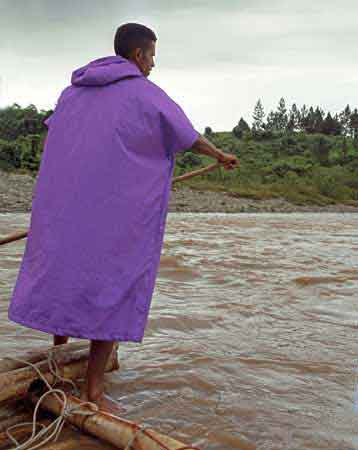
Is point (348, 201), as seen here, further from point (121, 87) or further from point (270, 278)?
point (121, 87)

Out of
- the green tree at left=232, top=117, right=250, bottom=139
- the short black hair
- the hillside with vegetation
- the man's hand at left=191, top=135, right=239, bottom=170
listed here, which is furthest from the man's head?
the green tree at left=232, top=117, right=250, bottom=139

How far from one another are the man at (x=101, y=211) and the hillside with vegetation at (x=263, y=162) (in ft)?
56.3

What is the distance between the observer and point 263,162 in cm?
4066

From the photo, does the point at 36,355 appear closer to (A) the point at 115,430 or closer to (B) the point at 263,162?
(A) the point at 115,430

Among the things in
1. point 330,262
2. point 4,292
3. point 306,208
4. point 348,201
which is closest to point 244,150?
point 348,201

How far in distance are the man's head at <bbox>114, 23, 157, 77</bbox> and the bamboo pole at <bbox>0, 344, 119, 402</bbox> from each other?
1330 mm

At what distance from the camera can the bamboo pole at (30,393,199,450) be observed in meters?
1.84

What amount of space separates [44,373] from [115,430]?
1.80 feet

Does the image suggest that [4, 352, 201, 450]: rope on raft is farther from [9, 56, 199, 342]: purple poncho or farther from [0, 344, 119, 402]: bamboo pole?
[9, 56, 199, 342]: purple poncho

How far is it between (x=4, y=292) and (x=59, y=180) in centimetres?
282

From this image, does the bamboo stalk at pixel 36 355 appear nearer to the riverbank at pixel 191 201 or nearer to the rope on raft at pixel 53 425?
the rope on raft at pixel 53 425

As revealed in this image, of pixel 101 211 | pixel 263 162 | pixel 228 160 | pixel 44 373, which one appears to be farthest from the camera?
pixel 263 162

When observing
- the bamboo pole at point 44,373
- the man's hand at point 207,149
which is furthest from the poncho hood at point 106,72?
the bamboo pole at point 44,373

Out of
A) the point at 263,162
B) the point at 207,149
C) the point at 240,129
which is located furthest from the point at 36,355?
the point at 240,129
